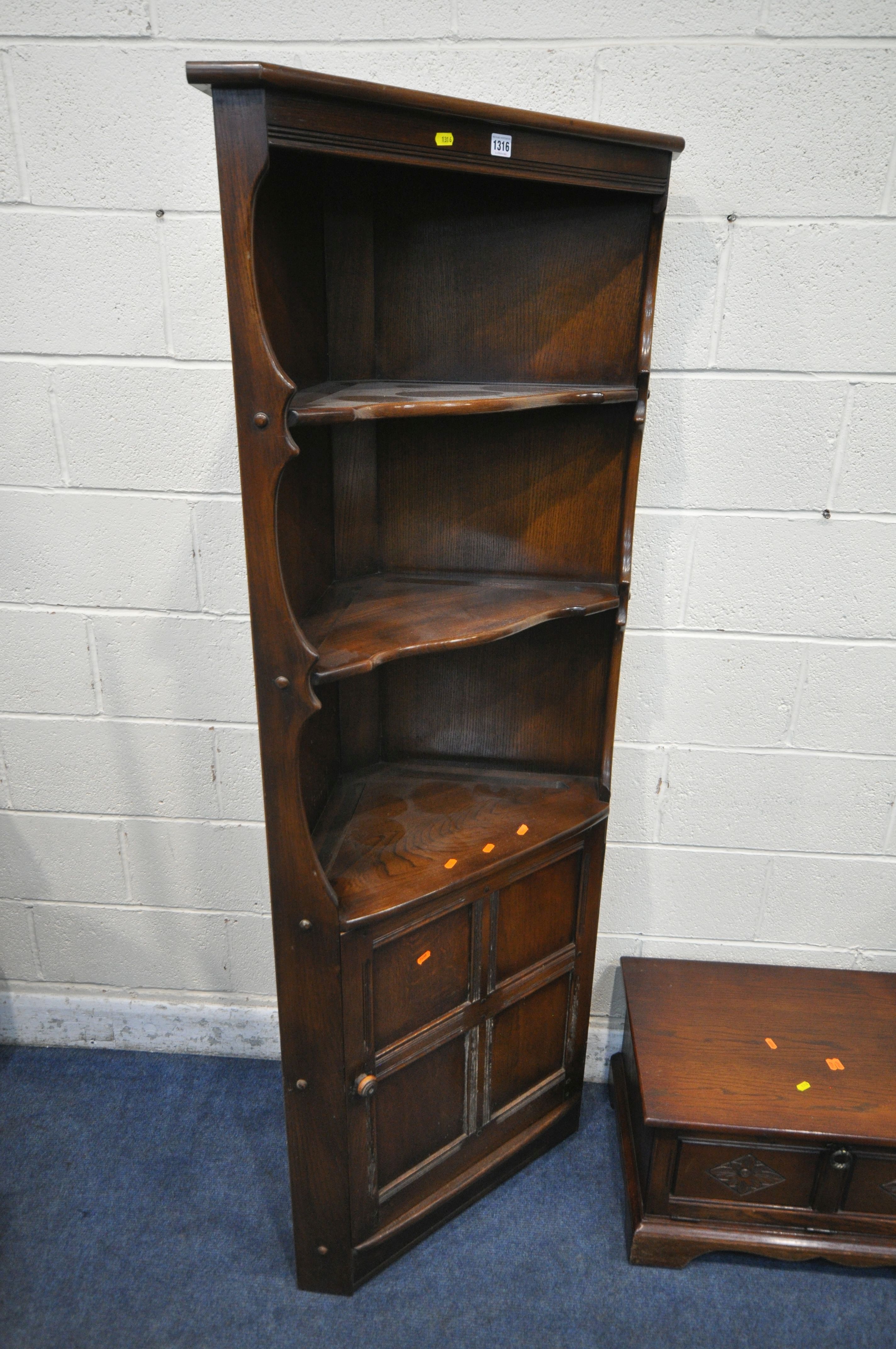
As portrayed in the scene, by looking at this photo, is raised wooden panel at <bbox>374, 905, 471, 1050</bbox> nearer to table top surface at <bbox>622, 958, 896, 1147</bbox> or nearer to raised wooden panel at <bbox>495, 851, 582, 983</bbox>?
raised wooden panel at <bbox>495, 851, 582, 983</bbox>

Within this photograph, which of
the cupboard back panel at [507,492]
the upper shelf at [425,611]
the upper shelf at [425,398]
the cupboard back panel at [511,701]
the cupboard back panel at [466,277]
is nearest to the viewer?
the upper shelf at [425,398]

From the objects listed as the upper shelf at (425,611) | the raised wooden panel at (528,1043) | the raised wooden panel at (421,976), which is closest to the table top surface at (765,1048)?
the raised wooden panel at (528,1043)

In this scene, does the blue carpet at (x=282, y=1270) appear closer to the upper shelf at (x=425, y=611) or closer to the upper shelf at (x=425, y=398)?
the upper shelf at (x=425, y=611)

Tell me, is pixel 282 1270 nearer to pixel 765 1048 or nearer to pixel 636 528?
pixel 765 1048

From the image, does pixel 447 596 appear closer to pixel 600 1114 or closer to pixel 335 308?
pixel 335 308

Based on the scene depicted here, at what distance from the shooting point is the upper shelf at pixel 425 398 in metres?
1.14

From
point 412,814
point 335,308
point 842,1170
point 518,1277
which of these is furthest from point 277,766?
point 842,1170

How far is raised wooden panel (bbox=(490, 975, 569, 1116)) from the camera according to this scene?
1.69 meters

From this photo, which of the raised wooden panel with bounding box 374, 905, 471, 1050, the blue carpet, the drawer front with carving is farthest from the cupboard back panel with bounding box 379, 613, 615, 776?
the blue carpet

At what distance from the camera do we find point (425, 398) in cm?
124

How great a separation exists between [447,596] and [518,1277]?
1.22 metres

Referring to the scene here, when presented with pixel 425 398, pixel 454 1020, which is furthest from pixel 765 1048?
pixel 425 398

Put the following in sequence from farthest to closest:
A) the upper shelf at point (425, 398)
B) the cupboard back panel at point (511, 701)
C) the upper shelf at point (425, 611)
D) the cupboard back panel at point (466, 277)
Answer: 1. the cupboard back panel at point (511, 701)
2. the cupboard back panel at point (466, 277)
3. the upper shelf at point (425, 611)
4. the upper shelf at point (425, 398)

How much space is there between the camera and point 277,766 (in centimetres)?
127
